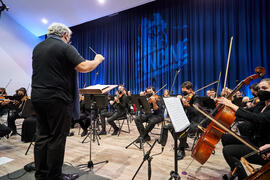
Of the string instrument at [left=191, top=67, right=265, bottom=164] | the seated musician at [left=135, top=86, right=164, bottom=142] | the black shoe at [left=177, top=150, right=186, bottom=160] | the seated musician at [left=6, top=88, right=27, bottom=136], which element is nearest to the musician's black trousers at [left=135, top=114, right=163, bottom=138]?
the seated musician at [left=135, top=86, right=164, bottom=142]

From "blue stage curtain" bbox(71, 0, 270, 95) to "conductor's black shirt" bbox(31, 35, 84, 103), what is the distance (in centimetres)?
663

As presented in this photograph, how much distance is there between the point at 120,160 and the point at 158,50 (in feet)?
21.0

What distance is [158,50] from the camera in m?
8.24

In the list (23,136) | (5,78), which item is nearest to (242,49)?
(23,136)

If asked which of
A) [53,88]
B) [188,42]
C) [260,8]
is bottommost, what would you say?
[53,88]

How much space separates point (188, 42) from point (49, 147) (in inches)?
287

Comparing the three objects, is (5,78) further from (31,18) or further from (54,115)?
(54,115)

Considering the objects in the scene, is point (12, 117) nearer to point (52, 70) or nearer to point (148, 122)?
point (148, 122)

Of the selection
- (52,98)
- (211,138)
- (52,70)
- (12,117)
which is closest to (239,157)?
(211,138)

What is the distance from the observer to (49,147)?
5.00ft

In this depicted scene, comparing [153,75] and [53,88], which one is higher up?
[153,75]

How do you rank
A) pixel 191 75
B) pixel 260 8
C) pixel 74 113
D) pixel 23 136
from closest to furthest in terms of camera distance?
1. pixel 74 113
2. pixel 23 136
3. pixel 260 8
4. pixel 191 75

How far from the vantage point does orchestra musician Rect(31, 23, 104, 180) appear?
4.96 feet

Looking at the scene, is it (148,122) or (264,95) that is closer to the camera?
(264,95)
